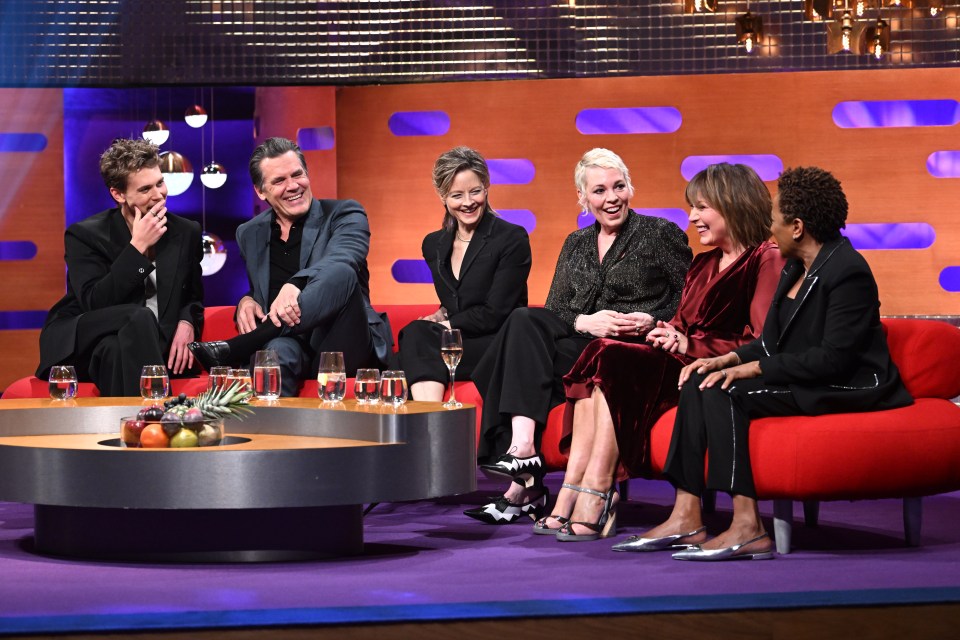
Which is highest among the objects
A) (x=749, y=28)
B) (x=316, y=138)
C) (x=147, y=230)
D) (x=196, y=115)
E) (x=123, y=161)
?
(x=749, y=28)

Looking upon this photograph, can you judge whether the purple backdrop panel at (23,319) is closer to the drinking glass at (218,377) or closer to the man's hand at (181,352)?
the man's hand at (181,352)

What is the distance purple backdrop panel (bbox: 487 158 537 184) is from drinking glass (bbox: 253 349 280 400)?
11.7ft

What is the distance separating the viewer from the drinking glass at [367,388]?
3.66m

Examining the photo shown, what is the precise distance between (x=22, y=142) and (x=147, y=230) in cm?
317

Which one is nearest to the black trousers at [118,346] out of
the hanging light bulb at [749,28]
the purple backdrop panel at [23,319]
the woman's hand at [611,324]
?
the woman's hand at [611,324]

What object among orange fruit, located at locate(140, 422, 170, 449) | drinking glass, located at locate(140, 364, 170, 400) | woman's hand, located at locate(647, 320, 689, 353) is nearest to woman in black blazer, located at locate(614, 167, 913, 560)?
woman's hand, located at locate(647, 320, 689, 353)

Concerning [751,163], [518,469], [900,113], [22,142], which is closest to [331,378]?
[518,469]

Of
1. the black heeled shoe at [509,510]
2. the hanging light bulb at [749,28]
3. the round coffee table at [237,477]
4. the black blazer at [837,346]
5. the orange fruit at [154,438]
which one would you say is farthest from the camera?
the hanging light bulb at [749,28]

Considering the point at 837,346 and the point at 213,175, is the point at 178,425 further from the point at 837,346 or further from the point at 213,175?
the point at 213,175

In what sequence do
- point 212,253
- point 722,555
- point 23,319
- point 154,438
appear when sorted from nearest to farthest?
point 154,438 → point 722,555 → point 212,253 → point 23,319

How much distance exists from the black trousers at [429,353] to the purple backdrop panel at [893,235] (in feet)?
10.1

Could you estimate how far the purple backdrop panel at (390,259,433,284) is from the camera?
24.0 feet

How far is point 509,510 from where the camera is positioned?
422cm

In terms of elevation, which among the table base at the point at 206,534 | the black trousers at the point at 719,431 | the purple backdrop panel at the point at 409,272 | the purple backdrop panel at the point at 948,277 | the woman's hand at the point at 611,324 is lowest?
the table base at the point at 206,534
